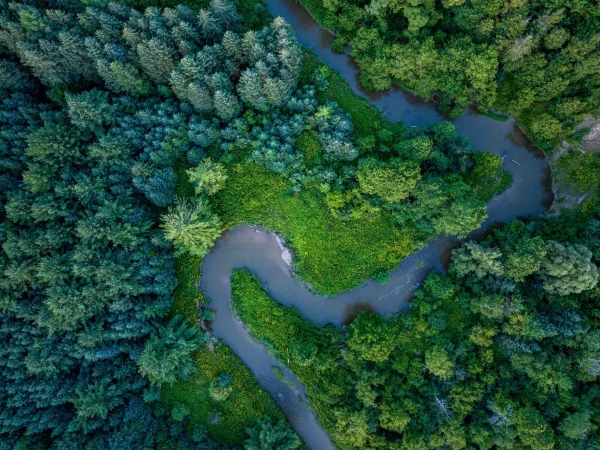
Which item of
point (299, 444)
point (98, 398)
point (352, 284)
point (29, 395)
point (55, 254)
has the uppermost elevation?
point (352, 284)

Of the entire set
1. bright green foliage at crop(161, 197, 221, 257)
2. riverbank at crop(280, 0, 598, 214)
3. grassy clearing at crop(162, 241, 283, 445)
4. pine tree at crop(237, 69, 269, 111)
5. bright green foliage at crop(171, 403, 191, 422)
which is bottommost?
bright green foliage at crop(171, 403, 191, 422)

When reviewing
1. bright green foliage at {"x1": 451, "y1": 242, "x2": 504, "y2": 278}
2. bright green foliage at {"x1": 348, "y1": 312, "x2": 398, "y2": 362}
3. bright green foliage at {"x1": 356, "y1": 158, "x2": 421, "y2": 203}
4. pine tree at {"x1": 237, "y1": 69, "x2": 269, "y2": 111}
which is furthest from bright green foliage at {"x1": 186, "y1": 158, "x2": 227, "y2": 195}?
bright green foliage at {"x1": 451, "y1": 242, "x2": 504, "y2": 278}

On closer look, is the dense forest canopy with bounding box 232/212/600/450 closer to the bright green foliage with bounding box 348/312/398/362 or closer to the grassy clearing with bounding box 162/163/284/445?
the bright green foliage with bounding box 348/312/398/362

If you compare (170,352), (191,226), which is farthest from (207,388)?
(191,226)

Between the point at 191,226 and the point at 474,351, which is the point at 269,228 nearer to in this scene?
the point at 191,226

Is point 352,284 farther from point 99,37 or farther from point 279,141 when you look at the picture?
point 99,37

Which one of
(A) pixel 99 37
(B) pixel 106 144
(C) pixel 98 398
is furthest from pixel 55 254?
(A) pixel 99 37
